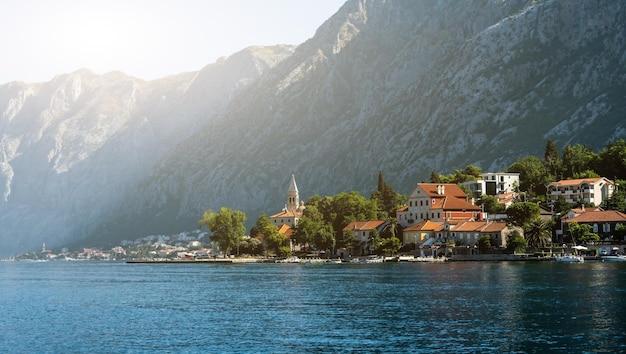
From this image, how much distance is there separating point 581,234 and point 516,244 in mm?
12593

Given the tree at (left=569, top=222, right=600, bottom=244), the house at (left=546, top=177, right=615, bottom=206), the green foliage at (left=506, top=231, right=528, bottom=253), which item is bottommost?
the green foliage at (left=506, top=231, right=528, bottom=253)

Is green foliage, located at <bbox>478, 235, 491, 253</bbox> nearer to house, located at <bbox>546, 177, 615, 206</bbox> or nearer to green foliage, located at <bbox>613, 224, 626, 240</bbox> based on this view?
green foliage, located at <bbox>613, 224, 626, 240</bbox>

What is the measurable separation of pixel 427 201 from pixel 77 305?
116 meters

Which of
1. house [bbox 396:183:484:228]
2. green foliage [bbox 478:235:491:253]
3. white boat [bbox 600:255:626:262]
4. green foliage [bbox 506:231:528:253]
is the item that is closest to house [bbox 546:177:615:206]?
house [bbox 396:183:484:228]

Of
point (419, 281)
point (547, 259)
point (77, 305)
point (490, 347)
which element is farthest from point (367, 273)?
point (490, 347)

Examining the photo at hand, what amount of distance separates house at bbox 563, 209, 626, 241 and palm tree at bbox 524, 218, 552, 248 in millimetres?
6776

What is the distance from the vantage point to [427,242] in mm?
188000

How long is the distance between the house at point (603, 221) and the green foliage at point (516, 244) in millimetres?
12094

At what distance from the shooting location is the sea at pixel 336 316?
61531 millimetres

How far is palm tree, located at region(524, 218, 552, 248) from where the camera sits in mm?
169750

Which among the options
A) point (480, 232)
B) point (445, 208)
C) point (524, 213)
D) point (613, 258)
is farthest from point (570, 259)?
point (445, 208)

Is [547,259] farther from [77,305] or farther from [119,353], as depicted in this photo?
[119,353]

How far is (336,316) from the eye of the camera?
256 feet

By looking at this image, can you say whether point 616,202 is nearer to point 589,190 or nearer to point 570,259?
point 589,190
